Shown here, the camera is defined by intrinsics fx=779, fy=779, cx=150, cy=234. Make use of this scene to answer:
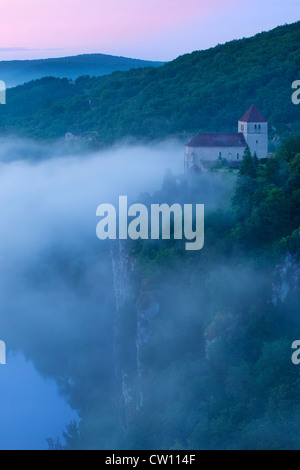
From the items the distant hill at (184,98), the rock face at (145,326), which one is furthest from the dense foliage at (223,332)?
the distant hill at (184,98)

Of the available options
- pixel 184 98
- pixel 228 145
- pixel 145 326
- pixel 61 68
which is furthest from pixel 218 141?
pixel 61 68

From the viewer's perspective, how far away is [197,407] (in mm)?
17703

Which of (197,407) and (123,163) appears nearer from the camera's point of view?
(197,407)

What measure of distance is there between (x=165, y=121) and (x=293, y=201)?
2657cm

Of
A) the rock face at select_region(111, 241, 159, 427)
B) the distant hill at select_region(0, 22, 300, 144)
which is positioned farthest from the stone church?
A: the distant hill at select_region(0, 22, 300, 144)

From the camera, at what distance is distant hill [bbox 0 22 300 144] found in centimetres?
4331

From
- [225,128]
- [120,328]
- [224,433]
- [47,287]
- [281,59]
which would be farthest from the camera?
[281,59]

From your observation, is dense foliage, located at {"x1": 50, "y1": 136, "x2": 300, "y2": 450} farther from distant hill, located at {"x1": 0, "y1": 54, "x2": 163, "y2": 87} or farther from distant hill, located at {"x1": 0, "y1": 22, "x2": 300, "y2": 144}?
distant hill, located at {"x1": 0, "y1": 54, "x2": 163, "y2": 87}

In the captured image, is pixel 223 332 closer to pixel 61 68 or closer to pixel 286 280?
pixel 286 280

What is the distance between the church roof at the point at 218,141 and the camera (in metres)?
28.3

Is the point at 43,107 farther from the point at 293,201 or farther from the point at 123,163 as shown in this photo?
the point at 293,201

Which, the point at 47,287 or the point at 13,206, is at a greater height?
the point at 13,206

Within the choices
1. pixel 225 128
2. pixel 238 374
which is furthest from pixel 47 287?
pixel 238 374

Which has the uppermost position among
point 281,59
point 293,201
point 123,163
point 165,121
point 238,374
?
point 281,59
